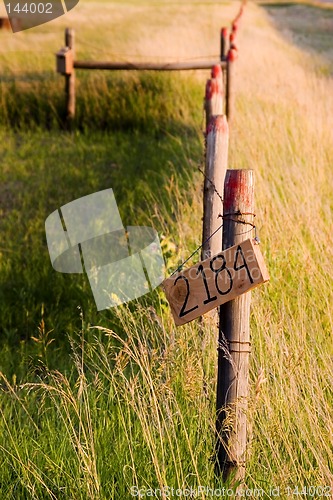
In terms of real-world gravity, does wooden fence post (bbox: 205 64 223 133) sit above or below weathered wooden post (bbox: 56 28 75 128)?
above

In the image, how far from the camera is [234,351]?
297cm

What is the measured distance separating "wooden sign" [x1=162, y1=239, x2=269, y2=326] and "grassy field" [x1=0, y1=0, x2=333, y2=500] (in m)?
0.22

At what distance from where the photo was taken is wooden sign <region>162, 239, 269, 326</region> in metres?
2.72

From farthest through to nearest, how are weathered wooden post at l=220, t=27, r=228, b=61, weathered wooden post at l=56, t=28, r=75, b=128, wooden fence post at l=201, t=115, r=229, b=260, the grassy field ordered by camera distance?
1. weathered wooden post at l=220, t=27, r=228, b=61
2. weathered wooden post at l=56, t=28, r=75, b=128
3. wooden fence post at l=201, t=115, r=229, b=260
4. the grassy field

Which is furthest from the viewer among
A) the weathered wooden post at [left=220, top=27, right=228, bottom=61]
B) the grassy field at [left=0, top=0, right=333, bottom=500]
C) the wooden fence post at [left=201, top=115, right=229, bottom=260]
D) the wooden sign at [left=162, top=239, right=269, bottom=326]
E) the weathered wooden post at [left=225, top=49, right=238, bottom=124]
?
the weathered wooden post at [left=220, top=27, right=228, bottom=61]

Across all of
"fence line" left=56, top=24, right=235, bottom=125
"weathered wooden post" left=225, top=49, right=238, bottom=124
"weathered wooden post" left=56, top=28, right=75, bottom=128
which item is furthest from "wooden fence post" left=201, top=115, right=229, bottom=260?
"weathered wooden post" left=56, top=28, right=75, bottom=128

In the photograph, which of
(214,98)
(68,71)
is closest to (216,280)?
(214,98)

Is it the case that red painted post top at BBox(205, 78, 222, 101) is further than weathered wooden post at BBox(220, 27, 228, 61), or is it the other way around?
weathered wooden post at BBox(220, 27, 228, 61)

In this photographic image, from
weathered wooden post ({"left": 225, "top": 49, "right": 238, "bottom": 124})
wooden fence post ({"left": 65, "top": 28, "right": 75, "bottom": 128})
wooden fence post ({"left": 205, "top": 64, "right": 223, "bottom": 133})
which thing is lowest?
wooden fence post ({"left": 65, "top": 28, "right": 75, "bottom": 128})

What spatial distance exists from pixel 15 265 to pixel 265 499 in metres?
4.14

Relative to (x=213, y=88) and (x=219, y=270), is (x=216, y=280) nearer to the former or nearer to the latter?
(x=219, y=270)

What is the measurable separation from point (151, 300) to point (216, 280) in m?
2.52

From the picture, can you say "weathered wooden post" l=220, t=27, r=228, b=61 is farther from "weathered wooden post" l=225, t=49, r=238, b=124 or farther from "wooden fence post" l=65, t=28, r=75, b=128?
"wooden fence post" l=65, t=28, r=75, b=128

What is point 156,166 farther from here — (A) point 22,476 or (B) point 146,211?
(A) point 22,476
